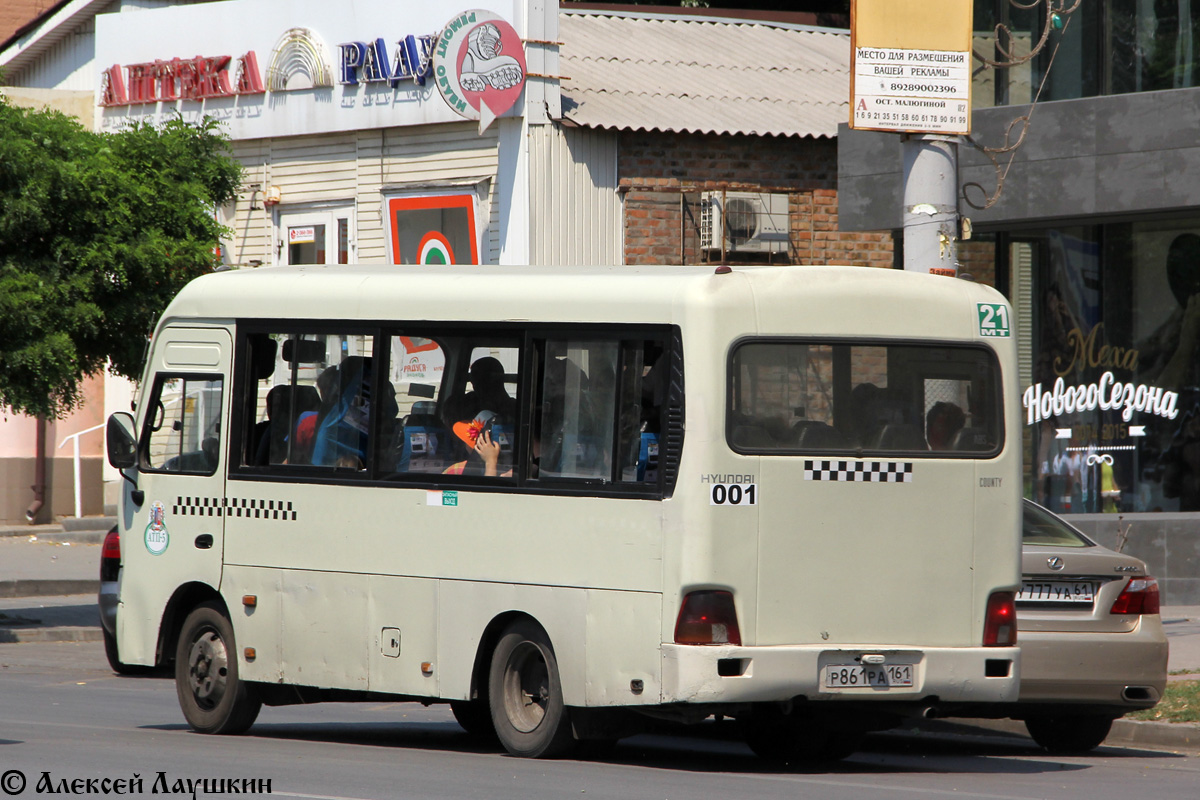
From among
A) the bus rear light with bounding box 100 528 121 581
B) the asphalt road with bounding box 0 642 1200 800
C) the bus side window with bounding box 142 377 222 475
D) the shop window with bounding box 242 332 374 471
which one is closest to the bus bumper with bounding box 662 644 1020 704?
the asphalt road with bounding box 0 642 1200 800

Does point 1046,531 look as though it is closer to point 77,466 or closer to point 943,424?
point 943,424

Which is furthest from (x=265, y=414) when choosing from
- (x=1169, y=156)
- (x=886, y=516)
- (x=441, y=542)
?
(x=1169, y=156)

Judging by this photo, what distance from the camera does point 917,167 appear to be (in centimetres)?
1268

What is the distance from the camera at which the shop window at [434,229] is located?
22281 millimetres

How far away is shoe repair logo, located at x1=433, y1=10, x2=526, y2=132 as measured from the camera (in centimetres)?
2134

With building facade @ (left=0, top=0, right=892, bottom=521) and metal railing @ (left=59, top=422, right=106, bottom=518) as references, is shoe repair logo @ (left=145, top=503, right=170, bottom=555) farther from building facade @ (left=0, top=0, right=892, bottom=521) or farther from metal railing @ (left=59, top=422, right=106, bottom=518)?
metal railing @ (left=59, top=422, right=106, bottom=518)

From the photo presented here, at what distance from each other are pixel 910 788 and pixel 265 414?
453cm

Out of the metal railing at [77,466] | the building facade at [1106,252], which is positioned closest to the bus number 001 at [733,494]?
the building facade at [1106,252]

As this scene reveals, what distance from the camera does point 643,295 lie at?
937 cm

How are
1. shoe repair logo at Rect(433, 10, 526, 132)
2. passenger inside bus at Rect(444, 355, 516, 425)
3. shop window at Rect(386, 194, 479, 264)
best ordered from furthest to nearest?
shop window at Rect(386, 194, 479, 264)
shoe repair logo at Rect(433, 10, 526, 132)
passenger inside bus at Rect(444, 355, 516, 425)

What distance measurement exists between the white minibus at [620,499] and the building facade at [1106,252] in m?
8.05

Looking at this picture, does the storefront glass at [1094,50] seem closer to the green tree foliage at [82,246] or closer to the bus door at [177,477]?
the green tree foliage at [82,246]

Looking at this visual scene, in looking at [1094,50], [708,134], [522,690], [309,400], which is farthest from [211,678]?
[708,134]

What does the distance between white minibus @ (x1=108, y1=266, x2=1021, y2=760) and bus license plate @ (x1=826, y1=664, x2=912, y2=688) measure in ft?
0.05
